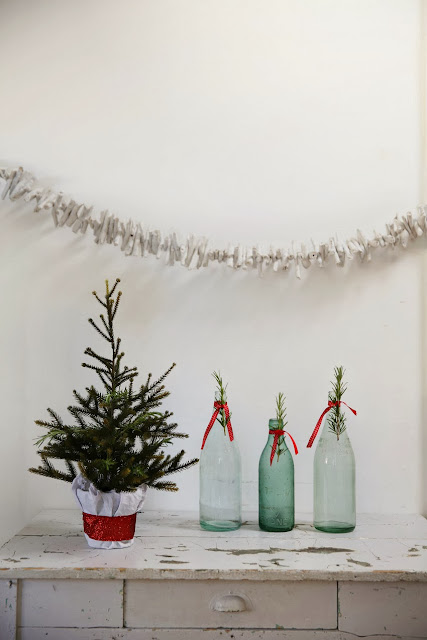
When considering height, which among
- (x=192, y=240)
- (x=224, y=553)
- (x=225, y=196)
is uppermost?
(x=225, y=196)

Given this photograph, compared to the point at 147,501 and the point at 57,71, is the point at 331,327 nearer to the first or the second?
the point at 147,501

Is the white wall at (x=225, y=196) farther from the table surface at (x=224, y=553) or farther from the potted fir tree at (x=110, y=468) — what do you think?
the potted fir tree at (x=110, y=468)

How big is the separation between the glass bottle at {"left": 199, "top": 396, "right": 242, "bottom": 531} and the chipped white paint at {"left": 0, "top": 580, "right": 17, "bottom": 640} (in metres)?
0.40

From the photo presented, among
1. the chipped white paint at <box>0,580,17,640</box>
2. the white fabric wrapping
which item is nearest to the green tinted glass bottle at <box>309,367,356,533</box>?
the white fabric wrapping

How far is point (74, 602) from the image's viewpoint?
1.16 m

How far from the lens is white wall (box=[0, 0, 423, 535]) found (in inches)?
61.1

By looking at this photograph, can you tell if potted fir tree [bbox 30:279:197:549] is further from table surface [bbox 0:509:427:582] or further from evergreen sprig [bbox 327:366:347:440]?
evergreen sprig [bbox 327:366:347:440]

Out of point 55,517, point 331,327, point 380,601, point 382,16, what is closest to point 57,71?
point 382,16

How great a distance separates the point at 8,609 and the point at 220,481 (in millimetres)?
477

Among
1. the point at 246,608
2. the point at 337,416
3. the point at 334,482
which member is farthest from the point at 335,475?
the point at 246,608

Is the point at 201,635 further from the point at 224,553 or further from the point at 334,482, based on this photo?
the point at 334,482

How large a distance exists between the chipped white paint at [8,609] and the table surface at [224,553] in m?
0.02

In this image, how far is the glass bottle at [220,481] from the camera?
4.59ft

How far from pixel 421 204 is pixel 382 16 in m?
0.46
